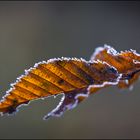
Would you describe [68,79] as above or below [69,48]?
below

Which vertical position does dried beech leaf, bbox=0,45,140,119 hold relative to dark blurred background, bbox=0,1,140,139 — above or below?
below

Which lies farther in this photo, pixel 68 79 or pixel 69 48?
pixel 69 48

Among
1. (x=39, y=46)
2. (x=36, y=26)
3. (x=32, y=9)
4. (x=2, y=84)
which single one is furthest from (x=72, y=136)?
(x=32, y=9)

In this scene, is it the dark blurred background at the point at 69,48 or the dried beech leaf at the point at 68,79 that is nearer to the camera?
the dried beech leaf at the point at 68,79

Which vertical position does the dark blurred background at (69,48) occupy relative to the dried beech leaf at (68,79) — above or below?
above

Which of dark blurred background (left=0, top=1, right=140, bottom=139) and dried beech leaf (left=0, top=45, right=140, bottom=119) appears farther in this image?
dark blurred background (left=0, top=1, right=140, bottom=139)
